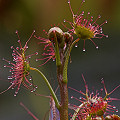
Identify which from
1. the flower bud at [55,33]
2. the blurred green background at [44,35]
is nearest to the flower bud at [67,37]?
the flower bud at [55,33]

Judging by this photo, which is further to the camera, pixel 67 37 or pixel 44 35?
pixel 44 35

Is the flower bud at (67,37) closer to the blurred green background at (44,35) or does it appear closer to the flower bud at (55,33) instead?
the flower bud at (55,33)

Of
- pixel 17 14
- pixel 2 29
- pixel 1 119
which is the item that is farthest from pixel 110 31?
pixel 1 119

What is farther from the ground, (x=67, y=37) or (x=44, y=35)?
(x=44, y=35)

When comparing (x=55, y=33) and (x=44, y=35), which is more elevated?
(x=44, y=35)

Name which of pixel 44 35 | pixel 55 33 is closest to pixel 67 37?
pixel 55 33

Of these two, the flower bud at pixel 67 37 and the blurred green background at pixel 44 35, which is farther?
the blurred green background at pixel 44 35

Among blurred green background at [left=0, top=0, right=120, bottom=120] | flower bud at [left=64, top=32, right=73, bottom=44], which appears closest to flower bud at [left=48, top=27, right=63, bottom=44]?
flower bud at [left=64, top=32, right=73, bottom=44]

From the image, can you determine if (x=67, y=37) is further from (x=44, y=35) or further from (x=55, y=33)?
(x=44, y=35)

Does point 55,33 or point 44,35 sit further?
point 44,35
